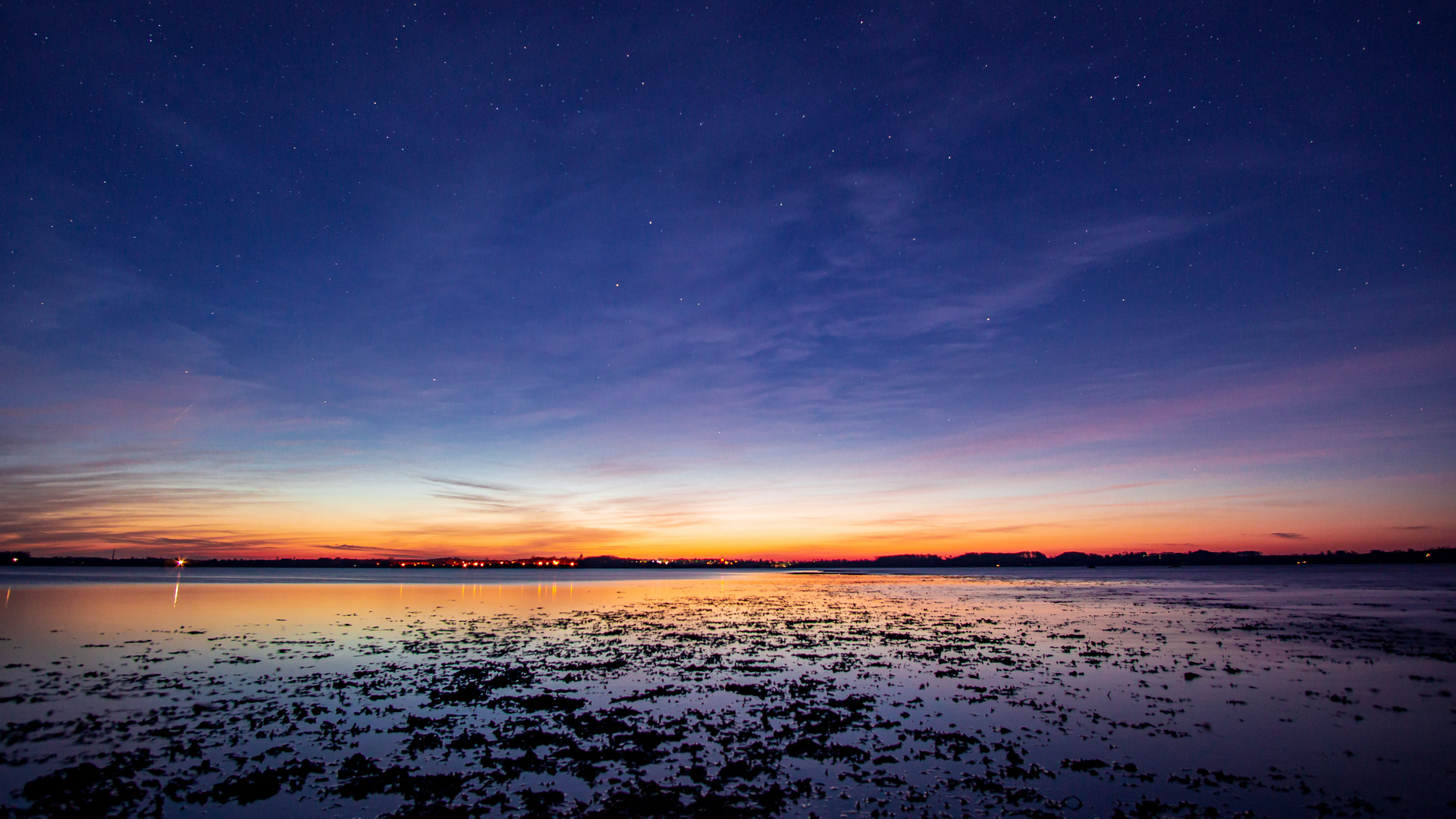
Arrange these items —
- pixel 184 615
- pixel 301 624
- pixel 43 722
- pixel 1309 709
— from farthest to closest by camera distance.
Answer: pixel 184 615, pixel 301 624, pixel 1309 709, pixel 43 722

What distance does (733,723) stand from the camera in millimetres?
17344

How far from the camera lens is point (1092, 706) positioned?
19.2 meters

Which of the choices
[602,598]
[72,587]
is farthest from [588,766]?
[72,587]

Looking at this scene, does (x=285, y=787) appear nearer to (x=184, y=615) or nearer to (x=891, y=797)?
(x=891, y=797)

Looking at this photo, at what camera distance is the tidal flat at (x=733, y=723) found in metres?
12.5

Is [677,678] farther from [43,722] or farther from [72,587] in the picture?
[72,587]

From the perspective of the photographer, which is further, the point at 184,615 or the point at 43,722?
the point at 184,615

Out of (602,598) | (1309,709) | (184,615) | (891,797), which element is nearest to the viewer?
(891,797)

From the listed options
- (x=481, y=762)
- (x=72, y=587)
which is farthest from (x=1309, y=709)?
(x=72, y=587)

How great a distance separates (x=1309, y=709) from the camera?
62.2 ft

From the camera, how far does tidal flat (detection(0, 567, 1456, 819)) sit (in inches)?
492

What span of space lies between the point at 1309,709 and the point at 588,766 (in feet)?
63.6

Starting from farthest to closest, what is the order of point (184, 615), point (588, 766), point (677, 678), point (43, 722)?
point (184, 615)
point (677, 678)
point (43, 722)
point (588, 766)

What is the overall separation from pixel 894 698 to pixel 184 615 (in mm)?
50717
